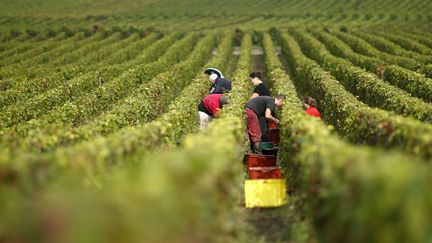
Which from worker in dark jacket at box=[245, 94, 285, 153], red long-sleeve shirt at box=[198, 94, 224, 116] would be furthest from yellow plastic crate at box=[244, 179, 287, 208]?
red long-sleeve shirt at box=[198, 94, 224, 116]

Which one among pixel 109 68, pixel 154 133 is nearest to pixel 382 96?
pixel 154 133

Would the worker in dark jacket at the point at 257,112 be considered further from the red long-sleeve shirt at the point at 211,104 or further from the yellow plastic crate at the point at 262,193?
the yellow plastic crate at the point at 262,193

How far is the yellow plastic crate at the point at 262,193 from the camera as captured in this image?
11031 millimetres

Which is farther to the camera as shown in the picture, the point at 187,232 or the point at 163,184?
the point at 187,232

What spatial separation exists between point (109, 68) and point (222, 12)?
54.9m

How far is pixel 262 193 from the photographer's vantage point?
36.3 feet

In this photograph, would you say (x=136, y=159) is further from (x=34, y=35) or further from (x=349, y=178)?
(x=34, y=35)

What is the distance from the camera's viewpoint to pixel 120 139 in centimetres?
945

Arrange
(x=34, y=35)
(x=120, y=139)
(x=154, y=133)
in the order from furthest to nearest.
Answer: (x=34, y=35)
(x=154, y=133)
(x=120, y=139)

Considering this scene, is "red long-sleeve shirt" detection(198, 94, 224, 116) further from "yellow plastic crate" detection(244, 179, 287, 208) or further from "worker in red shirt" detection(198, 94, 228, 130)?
"yellow plastic crate" detection(244, 179, 287, 208)

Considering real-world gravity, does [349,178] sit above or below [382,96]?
above

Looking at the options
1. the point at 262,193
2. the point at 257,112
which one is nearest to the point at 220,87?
the point at 257,112

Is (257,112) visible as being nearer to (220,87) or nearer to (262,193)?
(220,87)

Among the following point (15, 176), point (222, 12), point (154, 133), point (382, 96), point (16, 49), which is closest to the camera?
point (15, 176)
